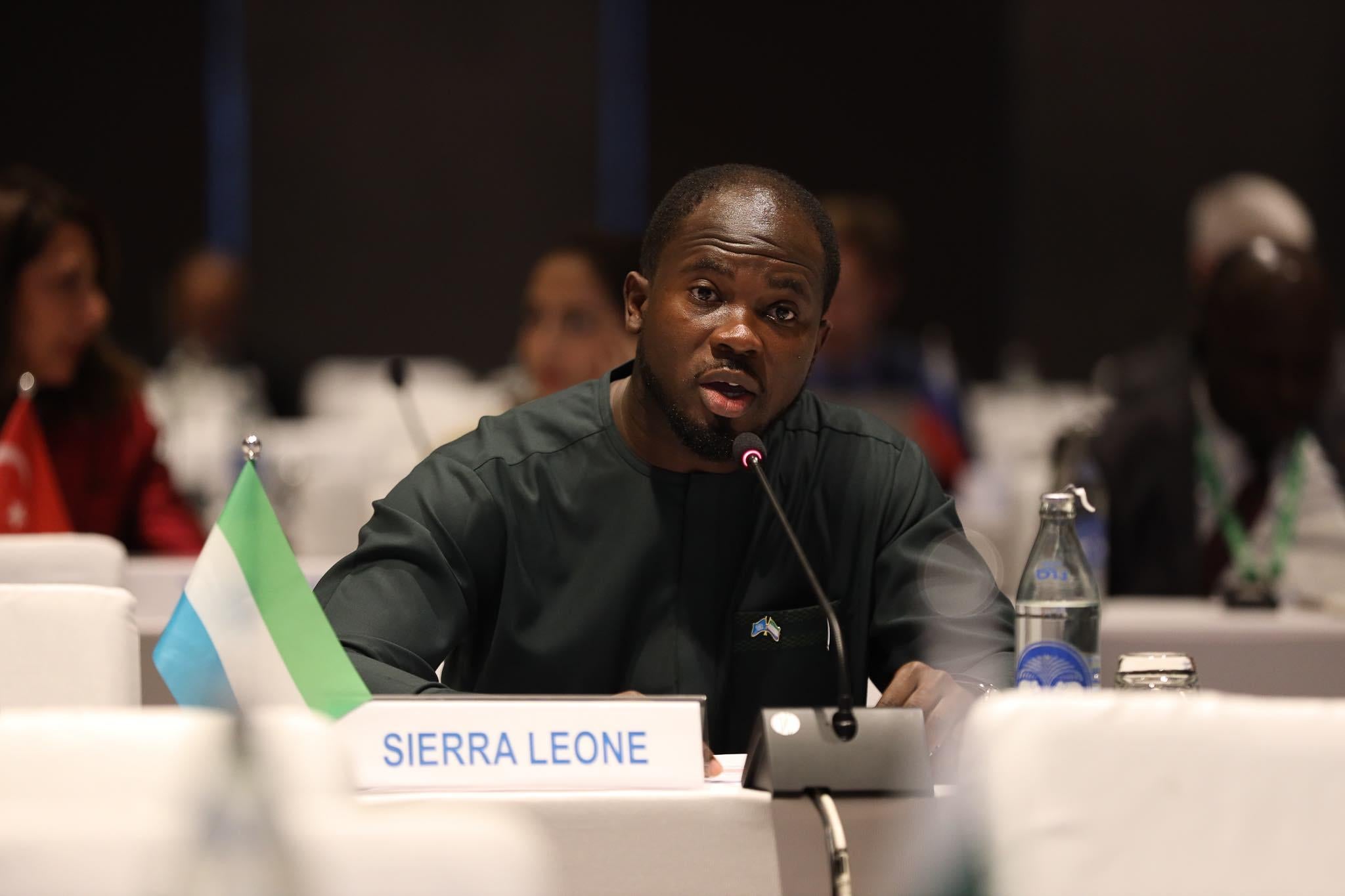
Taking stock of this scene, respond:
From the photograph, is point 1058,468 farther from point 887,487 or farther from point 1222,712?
point 1222,712

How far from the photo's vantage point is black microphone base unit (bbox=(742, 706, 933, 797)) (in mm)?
Result: 1389

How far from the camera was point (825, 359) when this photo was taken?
5129 millimetres

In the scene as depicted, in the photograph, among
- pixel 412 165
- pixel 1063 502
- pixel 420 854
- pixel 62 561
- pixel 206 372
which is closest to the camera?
pixel 420 854

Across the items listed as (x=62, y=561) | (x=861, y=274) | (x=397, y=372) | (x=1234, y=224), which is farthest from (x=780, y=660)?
(x=861, y=274)

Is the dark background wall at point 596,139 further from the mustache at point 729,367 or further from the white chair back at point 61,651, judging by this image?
the white chair back at point 61,651

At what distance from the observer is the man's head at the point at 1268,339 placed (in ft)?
11.0

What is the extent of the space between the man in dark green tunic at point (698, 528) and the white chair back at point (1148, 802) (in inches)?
29.3

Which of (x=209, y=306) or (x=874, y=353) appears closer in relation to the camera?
(x=874, y=353)

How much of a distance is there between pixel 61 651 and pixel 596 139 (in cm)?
792

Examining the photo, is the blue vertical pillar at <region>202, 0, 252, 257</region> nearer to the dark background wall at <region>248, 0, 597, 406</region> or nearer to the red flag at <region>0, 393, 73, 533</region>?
the dark background wall at <region>248, 0, 597, 406</region>

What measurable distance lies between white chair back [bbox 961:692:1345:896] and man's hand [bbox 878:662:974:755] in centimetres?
52

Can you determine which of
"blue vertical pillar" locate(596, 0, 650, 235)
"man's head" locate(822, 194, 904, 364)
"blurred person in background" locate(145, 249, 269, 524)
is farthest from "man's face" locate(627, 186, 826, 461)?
"blue vertical pillar" locate(596, 0, 650, 235)

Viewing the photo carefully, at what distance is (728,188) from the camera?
1.93 metres

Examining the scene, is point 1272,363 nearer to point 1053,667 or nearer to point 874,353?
point 1053,667
